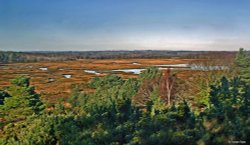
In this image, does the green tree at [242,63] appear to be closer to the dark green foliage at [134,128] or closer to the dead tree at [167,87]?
the dead tree at [167,87]

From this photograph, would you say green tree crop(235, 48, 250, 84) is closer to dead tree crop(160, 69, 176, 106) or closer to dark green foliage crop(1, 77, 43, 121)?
dead tree crop(160, 69, 176, 106)

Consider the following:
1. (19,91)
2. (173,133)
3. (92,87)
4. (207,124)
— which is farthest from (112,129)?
(92,87)

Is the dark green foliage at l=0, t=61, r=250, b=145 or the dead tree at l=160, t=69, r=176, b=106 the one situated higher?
the dark green foliage at l=0, t=61, r=250, b=145

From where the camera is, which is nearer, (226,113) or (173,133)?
(173,133)

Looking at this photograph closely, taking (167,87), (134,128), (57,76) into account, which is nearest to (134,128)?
(134,128)

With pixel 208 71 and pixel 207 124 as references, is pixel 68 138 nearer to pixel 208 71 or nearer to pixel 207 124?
pixel 207 124

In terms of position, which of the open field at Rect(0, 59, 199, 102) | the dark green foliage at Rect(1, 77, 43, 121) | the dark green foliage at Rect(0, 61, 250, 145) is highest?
the dark green foliage at Rect(0, 61, 250, 145)

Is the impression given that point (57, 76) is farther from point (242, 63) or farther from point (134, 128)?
point (134, 128)

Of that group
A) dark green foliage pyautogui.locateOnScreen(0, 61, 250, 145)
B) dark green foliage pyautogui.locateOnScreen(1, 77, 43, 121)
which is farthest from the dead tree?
dark green foliage pyautogui.locateOnScreen(0, 61, 250, 145)

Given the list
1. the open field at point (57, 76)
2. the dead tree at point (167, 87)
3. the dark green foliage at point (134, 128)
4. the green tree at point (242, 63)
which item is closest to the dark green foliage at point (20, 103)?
the dark green foliage at point (134, 128)

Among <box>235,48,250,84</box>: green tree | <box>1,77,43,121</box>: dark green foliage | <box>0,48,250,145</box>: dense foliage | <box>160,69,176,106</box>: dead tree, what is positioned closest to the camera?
<box>0,48,250,145</box>: dense foliage

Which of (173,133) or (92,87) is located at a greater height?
(173,133)
